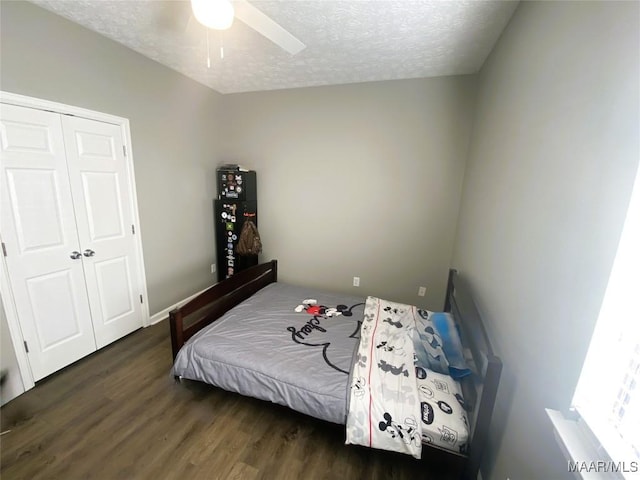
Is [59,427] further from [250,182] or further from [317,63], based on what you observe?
[317,63]

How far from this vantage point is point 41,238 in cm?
196

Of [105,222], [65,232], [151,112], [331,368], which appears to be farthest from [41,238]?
[331,368]

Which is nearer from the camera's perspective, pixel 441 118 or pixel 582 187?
pixel 582 187

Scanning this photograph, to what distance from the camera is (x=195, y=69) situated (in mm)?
2789

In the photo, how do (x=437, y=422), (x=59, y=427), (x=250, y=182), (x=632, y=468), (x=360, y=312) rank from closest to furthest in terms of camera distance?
1. (x=632, y=468)
2. (x=437, y=422)
3. (x=59, y=427)
4. (x=360, y=312)
5. (x=250, y=182)

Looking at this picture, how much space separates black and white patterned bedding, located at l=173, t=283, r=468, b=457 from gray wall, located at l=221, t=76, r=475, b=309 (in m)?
0.93

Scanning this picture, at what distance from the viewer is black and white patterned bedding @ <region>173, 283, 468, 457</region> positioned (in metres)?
1.36

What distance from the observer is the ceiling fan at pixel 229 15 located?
1245 millimetres

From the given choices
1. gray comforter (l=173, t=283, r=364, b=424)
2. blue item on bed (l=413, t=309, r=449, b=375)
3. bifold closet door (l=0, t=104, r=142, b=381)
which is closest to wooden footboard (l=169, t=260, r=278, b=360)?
gray comforter (l=173, t=283, r=364, b=424)

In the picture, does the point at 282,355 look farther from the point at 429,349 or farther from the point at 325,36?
the point at 325,36

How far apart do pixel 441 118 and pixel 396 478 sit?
3.10m

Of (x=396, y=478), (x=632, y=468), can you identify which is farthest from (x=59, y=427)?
(x=632, y=468)

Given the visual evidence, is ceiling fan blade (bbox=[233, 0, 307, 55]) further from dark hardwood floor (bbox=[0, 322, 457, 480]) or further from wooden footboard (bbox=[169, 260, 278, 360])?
dark hardwood floor (bbox=[0, 322, 457, 480])

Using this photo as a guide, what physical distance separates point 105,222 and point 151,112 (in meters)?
1.22
